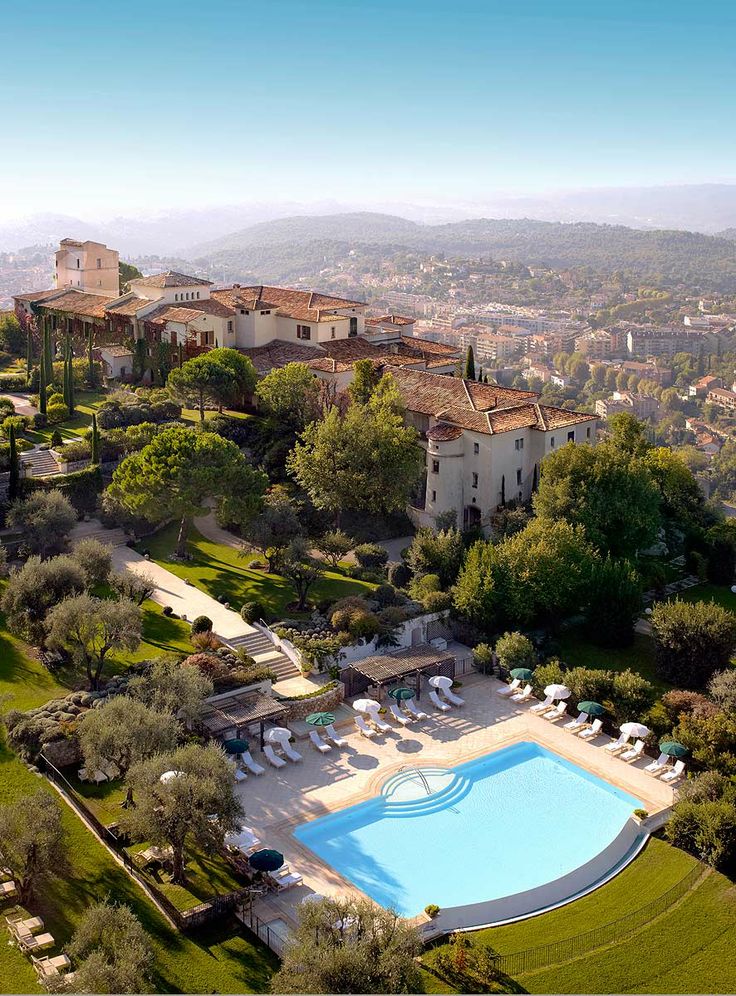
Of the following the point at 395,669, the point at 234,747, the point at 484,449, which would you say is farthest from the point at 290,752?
the point at 484,449

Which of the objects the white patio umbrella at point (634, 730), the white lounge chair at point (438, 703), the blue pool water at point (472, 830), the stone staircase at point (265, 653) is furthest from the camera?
the stone staircase at point (265, 653)

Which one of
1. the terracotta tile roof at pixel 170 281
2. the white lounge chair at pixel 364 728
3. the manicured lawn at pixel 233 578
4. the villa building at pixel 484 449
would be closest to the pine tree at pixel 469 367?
the villa building at pixel 484 449

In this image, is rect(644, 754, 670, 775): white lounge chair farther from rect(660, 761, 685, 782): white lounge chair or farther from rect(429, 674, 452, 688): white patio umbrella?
rect(429, 674, 452, 688): white patio umbrella

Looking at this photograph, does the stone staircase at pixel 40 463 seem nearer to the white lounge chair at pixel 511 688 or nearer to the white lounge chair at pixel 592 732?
the white lounge chair at pixel 511 688

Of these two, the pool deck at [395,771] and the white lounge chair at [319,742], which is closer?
the pool deck at [395,771]

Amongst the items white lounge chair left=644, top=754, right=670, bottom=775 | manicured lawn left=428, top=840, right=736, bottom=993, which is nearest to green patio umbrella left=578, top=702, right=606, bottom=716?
white lounge chair left=644, top=754, right=670, bottom=775
